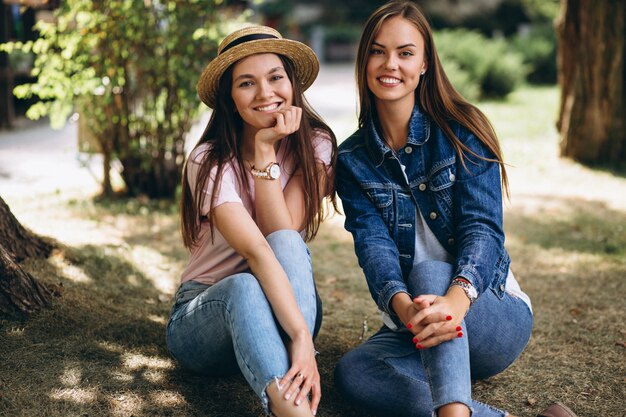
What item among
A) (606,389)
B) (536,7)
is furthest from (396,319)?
(536,7)

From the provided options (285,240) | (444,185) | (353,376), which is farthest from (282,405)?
(444,185)

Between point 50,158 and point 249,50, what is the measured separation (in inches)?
239

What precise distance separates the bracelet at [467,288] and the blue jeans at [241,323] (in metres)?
0.56

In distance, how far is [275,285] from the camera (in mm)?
2668

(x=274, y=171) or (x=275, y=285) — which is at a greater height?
(x=274, y=171)

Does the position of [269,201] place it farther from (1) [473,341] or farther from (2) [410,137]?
(1) [473,341]

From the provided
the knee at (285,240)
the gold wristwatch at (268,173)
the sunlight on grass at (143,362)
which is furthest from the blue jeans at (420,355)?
the sunlight on grass at (143,362)

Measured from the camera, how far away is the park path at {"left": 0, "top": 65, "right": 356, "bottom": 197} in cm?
687

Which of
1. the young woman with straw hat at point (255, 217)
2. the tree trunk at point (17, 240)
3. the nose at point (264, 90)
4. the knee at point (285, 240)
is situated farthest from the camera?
the tree trunk at point (17, 240)

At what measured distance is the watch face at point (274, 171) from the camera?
292 cm

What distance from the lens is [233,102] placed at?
311cm

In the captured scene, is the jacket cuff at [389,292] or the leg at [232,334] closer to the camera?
the leg at [232,334]

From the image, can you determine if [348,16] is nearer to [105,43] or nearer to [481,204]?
[105,43]

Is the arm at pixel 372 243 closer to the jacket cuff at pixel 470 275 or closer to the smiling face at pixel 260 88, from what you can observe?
the jacket cuff at pixel 470 275
